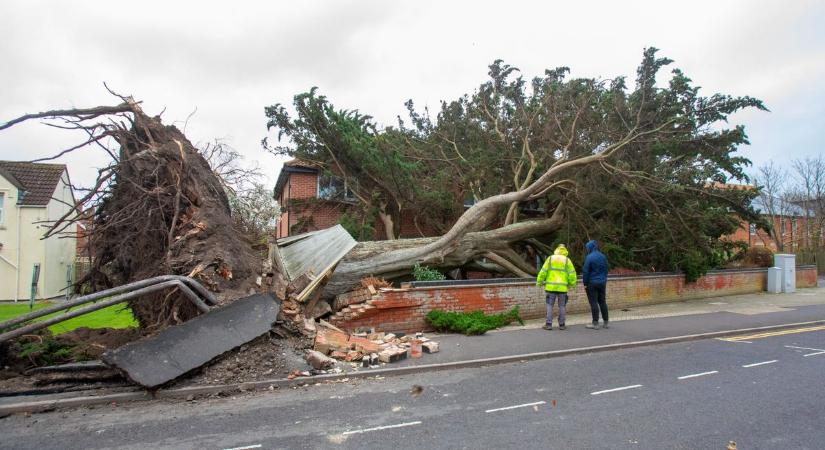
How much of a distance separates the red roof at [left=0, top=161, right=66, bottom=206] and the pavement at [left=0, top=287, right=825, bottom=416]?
72.9ft

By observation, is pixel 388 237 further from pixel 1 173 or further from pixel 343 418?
pixel 1 173

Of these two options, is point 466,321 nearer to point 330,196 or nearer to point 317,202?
point 317,202

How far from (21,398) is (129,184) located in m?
4.19

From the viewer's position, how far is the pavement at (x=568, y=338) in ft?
17.6

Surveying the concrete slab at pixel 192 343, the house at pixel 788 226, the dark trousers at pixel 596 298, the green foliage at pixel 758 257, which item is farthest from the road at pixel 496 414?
the house at pixel 788 226

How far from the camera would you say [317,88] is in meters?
13.8

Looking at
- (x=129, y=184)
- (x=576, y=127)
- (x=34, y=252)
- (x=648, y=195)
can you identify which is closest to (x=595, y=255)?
(x=648, y=195)

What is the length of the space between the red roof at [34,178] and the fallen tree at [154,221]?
59.9ft

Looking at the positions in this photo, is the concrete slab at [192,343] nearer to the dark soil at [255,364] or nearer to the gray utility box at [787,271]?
the dark soil at [255,364]

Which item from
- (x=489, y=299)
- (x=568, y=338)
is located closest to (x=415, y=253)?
(x=489, y=299)

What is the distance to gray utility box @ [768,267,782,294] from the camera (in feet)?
57.1

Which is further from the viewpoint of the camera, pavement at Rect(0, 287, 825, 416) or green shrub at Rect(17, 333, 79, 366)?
green shrub at Rect(17, 333, 79, 366)

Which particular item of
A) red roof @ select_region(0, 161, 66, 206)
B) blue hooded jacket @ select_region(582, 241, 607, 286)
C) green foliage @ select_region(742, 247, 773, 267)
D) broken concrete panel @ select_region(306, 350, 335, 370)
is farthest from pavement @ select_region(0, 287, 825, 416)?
red roof @ select_region(0, 161, 66, 206)

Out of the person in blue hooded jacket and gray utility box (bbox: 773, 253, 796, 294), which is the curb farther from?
gray utility box (bbox: 773, 253, 796, 294)
